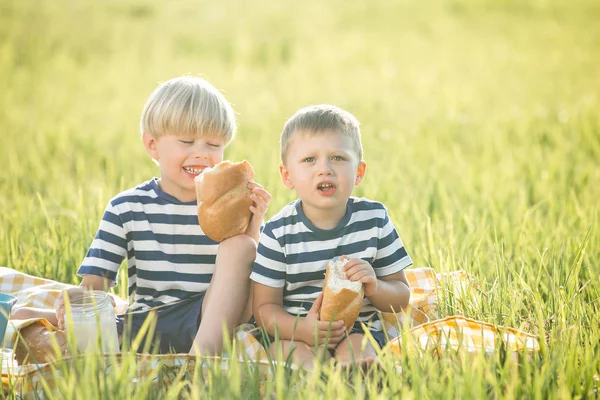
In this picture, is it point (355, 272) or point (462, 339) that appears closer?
point (462, 339)

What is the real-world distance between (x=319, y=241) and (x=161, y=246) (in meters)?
0.69

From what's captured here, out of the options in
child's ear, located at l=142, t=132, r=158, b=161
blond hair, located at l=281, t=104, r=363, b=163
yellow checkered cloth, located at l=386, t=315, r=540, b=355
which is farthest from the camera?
child's ear, located at l=142, t=132, r=158, b=161

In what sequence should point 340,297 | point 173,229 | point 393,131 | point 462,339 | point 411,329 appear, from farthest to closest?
point 393,131 → point 173,229 → point 340,297 → point 411,329 → point 462,339

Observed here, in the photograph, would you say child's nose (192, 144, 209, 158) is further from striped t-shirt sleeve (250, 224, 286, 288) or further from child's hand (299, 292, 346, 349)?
child's hand (299, 292, 346, 349)

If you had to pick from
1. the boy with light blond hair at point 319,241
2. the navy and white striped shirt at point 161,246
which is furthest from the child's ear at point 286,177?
the navy and white striped shirt at point 161,246

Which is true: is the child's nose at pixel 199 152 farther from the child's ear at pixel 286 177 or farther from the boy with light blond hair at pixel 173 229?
the child's ear at pixel 286 177

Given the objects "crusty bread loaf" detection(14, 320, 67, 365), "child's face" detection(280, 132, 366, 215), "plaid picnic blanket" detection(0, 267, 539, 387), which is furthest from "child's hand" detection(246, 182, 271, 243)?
"crusty bread loaf" detection(14, 320, 67, 365)

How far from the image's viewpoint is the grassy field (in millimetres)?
2389

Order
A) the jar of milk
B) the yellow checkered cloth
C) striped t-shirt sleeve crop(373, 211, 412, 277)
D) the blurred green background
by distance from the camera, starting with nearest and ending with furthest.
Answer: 1. the yellow checkered cloth
2. the jar of milk
3. striped t-shirt sleeve crop(373, 211, 412, 277)
4. the blurred green background

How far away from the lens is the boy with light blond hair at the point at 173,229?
302cm

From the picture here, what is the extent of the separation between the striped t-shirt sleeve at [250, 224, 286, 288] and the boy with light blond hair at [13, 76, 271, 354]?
0.11 meters

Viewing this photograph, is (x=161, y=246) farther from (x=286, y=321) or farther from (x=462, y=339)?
(x=462, y=339)

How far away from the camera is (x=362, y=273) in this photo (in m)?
2.66

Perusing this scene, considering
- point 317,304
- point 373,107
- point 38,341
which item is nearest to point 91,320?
point 38,341
